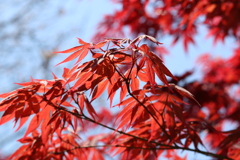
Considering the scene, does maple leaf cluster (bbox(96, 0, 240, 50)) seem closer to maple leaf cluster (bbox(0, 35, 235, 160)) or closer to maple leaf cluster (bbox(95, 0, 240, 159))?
maple leaf cluster (bbox(95, 0, 240, 159))

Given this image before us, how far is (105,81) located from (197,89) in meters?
1.45

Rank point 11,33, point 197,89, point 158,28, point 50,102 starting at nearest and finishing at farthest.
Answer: point 50,102 < point 197,89 < point 158,28 < point 11,33

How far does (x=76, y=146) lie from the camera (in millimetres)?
1027

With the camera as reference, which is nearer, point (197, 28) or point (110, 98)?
point (110, 98)

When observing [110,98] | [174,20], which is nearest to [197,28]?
[174,20]

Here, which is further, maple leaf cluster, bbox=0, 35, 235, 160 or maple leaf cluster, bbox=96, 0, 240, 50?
maple leaf cluster, bbox=96, 0, 240, 50

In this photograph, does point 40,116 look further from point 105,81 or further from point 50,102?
point 105,81

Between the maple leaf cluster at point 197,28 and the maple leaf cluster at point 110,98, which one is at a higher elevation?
the maple leaf cluster at point 197,28

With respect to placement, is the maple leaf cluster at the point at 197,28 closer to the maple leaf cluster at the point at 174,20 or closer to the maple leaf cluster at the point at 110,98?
the maple leaf cluster at the point at 174,20

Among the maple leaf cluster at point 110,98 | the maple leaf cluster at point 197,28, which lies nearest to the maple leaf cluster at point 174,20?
the maple leaf cluster at point 197,28

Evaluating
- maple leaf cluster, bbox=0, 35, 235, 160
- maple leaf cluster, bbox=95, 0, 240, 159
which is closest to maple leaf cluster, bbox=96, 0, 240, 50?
maple leaf cluster, bbox=95, 0, 240, 159

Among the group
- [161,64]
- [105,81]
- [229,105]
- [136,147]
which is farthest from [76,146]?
[229,105]

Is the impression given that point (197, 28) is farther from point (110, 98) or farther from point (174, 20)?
point (110, 98)

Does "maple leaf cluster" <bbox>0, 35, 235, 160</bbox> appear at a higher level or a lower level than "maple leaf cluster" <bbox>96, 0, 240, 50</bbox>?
lower
